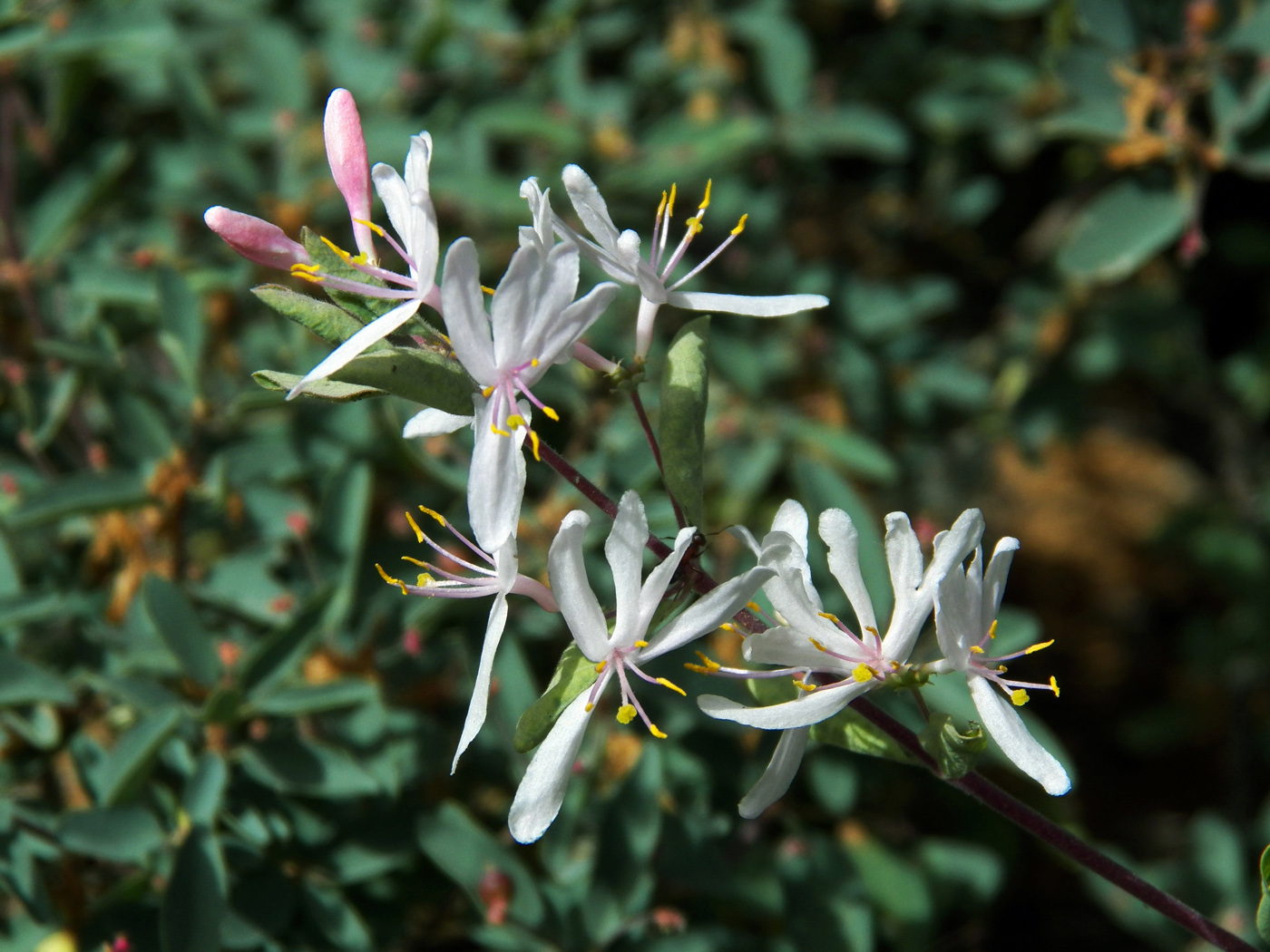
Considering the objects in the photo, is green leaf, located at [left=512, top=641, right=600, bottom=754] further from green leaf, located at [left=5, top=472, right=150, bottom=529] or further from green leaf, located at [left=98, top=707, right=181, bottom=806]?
green leaf, located at [left=5, top=472, right=150, bottom=529]

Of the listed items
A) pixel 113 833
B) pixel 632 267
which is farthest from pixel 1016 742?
pixel 113 833

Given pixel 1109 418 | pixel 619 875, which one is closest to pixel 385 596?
pixel 619 875

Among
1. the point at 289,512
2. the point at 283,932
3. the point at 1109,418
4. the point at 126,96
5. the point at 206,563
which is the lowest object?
the point at 1109,418

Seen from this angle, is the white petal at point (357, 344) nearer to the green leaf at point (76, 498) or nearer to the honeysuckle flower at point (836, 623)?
the honeysuckle flower at point (836, 623)

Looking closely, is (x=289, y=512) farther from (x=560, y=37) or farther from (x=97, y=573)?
(x=560, y=37)

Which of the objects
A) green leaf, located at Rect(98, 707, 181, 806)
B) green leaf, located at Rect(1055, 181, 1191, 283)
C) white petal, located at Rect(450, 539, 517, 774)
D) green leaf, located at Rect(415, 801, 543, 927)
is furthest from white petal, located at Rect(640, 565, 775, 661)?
green leaf, located at Rect(1055, 181, 1191, 283)
